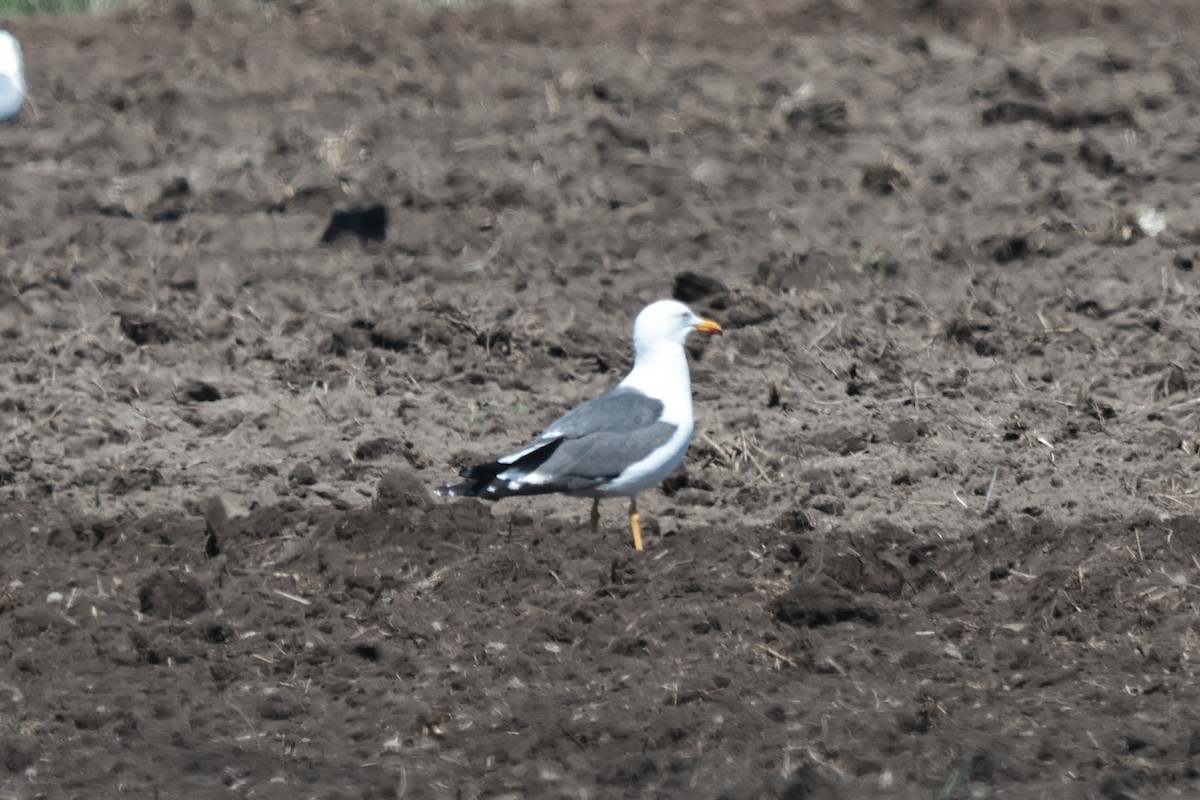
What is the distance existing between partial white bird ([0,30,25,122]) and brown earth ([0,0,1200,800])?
0.26 m

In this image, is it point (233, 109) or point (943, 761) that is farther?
point (233, 109)

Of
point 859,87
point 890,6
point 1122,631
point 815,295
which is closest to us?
point 1122,631

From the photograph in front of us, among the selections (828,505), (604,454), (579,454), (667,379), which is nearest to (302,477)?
(579,454)

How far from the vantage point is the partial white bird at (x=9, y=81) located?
12.4 metres

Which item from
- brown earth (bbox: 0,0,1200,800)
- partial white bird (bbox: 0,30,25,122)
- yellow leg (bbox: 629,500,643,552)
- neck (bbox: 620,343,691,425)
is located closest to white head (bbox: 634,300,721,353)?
neck (bbox: 620,343,691,425)

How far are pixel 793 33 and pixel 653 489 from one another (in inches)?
→ 253

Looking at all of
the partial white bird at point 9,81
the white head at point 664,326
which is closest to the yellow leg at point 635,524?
the white head at point 664,326

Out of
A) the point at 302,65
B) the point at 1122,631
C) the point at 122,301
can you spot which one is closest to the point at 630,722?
the point at 1122,631

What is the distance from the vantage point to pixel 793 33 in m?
14.0

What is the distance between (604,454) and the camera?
7.58 meters

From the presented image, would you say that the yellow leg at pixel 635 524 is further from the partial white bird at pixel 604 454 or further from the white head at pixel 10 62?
the white head at pixel 10 62

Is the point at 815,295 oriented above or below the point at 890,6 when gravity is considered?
below

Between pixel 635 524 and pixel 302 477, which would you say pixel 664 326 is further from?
pixel 302 477

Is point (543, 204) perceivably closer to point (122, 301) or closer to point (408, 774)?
point (122, 301)
